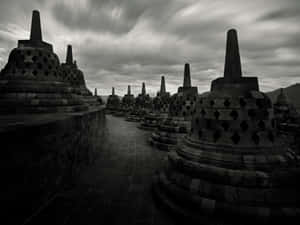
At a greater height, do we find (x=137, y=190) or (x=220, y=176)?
(x=220, y=176)

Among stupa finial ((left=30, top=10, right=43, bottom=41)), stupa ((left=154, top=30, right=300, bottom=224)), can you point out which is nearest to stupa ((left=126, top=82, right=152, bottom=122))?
stupa finial ((left=30, top=10, right=43, bottom=41))

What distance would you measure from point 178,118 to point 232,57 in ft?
19.3

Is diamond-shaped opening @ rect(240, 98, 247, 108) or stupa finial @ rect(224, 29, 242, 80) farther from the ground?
stupa finial @ rect(224, 29, 242, 80)

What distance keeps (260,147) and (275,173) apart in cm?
64

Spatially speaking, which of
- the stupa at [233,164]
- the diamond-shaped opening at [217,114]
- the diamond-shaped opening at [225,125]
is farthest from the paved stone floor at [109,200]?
the diamond-shaped opening at [217,114]

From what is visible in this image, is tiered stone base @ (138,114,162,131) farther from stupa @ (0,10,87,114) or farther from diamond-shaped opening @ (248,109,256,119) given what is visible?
diamond-shaped opening @ (248,109,256,119)

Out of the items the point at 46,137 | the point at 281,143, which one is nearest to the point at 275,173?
the point at 281,143

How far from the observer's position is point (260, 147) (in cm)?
399

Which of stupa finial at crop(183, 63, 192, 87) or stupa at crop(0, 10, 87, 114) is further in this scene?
stupa finial at crop(183, 63, 192, 87)

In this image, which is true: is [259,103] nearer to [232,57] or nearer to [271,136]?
[271,136]

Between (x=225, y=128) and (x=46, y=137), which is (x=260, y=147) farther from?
(x=46, y=137)

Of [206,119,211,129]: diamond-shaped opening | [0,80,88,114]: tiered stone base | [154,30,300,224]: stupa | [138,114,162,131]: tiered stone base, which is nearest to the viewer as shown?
[154,30,300,224]: stupa

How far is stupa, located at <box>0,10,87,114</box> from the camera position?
19.2 feet

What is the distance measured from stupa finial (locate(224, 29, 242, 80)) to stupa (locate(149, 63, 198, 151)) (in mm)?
5385
